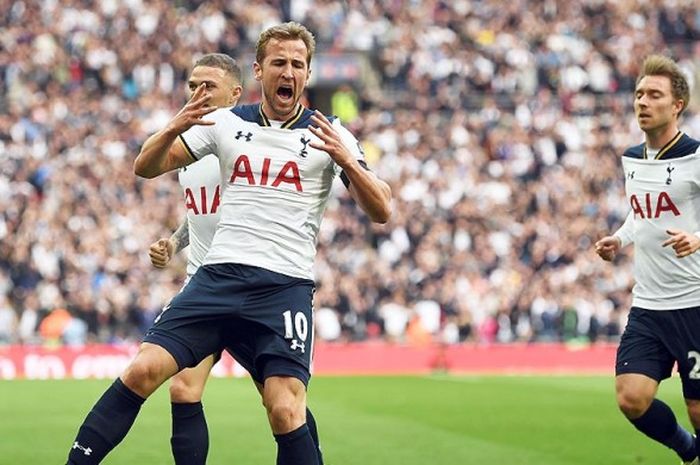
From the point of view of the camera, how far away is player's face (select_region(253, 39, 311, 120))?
24.0 ft

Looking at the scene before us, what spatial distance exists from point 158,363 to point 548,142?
26.5 meters

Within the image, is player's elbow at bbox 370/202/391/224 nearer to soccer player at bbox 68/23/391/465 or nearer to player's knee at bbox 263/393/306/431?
soccer player at bbox 68/23/391/465

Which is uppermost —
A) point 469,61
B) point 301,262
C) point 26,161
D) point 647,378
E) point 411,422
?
point 469,61

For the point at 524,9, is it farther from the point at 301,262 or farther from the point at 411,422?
the point at 301,262

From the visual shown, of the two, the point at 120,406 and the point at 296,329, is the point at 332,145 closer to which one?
the point at 296,329

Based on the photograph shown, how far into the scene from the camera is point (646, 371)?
9086mm

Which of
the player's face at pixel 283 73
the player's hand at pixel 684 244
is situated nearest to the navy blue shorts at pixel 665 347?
the player's hand at pixel 684 244

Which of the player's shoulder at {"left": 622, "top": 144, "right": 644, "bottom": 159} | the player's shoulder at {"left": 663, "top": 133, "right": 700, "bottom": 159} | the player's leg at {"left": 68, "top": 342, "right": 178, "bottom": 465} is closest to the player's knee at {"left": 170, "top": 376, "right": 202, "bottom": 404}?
the player's leg at {"left": 68, "top": 342, "right": 178, "bottom": 465}

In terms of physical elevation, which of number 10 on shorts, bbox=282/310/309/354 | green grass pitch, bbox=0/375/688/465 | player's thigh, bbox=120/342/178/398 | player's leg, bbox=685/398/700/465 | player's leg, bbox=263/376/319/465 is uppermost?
number 10 on shorts, bbox=282/310/309/354

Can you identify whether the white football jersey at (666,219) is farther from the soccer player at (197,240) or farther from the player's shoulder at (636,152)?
the soccer player at (197,240)

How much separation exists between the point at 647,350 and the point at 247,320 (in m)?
3.11

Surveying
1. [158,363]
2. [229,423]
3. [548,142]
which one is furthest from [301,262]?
[548,142]

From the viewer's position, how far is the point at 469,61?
3519 cm

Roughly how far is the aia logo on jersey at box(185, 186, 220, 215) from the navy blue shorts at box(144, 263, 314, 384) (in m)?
1.42
